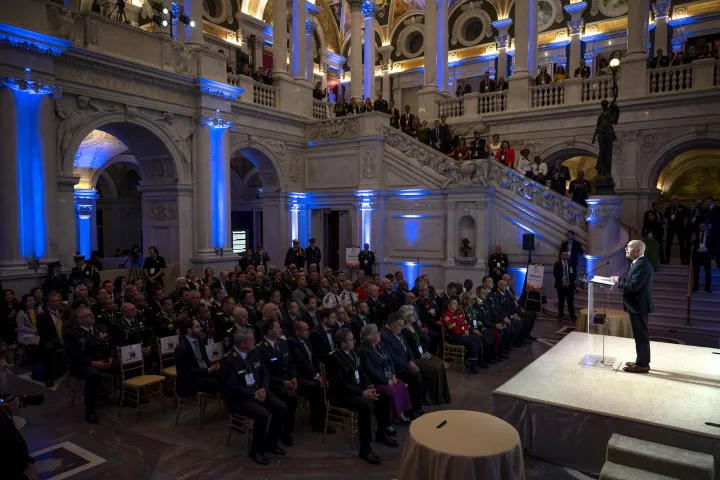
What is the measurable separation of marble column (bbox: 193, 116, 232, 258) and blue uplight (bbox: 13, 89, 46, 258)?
4220 millimetres

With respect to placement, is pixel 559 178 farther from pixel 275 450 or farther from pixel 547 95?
pixel 275 450

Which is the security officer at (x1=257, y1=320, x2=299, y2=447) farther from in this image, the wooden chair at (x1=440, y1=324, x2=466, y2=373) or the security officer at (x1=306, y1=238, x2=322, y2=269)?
the security officer at (x1=306, y1=238, x2=322, y2=269)

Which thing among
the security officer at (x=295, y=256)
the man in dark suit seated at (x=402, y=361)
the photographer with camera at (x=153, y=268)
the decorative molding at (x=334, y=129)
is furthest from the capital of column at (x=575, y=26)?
the man in dark suit seated at (x=402, y=361)

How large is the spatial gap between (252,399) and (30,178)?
8.26m

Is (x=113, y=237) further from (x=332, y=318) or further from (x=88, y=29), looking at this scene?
(x=332, y=318)

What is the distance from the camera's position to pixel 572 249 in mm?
12250

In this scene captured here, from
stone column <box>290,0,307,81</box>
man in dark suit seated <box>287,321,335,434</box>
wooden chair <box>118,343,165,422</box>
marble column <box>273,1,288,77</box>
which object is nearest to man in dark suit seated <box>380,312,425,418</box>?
man in dark suit seated <box>287,321,335,434</box>

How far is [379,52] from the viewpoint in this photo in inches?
1134

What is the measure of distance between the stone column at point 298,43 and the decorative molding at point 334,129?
1970 mm

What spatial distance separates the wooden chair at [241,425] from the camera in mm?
5418

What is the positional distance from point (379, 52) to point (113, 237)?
18116 mm

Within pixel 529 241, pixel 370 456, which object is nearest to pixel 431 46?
pixel 529 241

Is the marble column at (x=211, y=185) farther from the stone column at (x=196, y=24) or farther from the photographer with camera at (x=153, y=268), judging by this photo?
the stone column at (x=196, y=24)

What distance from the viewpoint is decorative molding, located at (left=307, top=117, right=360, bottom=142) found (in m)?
17.0
